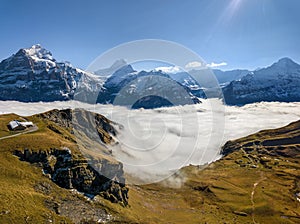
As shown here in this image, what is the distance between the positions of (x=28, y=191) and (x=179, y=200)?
5203 inches

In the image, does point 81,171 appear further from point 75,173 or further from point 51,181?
point 51,181

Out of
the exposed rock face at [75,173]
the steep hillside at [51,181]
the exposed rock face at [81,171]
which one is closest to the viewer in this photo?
the steep hillside at [51,181]

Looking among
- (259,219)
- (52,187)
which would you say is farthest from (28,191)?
(259,219)

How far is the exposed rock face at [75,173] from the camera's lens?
101706mm

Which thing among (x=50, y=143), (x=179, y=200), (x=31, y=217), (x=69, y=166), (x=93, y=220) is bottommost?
(x=179, y=200)

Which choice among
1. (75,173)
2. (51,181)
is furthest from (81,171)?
(51,181)

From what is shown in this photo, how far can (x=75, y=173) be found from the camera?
107m

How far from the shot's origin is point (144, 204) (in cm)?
14650

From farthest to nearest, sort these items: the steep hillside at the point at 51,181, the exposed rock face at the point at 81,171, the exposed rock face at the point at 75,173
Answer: the exposed rock face at the point at 81,171
the exposed rock face at the point at 75,173
the steep hillside at the point at 51,181

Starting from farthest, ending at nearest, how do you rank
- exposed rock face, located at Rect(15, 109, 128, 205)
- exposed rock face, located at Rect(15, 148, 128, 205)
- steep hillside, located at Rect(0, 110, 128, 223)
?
exposed rock face, located at Rect(15, 109, 128, 205)
exposed rock face, located at Rect(15, 148, 128, 205)
steep hillside, located at Rect(0, 110, 128, 223)

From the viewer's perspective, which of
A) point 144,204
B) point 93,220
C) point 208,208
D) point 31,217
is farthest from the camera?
point 208,208

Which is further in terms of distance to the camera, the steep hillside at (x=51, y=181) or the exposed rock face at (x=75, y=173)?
the exposed rock face at (x=75, y=173)

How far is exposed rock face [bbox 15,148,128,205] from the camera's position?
334 feet

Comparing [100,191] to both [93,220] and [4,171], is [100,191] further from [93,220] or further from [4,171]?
[4,171]
